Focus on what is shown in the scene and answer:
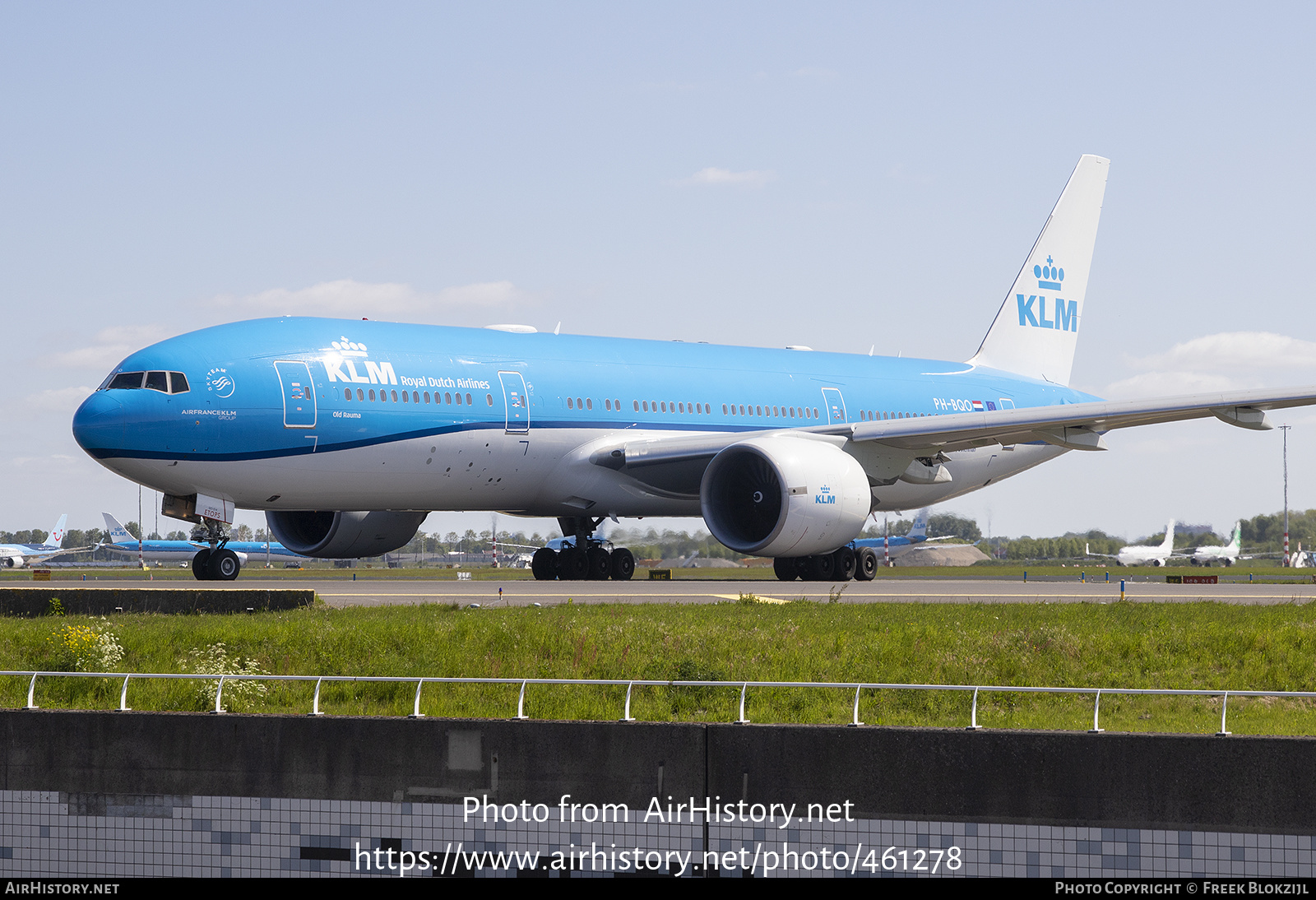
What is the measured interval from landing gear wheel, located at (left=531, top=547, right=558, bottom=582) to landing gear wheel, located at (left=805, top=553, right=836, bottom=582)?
520 centimetres

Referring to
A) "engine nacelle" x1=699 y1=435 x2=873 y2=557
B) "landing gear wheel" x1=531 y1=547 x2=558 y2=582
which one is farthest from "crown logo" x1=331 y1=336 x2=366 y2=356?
"landing gear wheel" x1=531 y1=547 x2=558 y2=582

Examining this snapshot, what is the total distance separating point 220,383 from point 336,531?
5.99 metres

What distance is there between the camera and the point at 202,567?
22.5 metres

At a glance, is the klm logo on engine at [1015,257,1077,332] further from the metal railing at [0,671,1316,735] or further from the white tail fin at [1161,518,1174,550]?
the white tail fin at [1161,518,1174,550]

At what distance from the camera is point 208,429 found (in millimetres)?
21500

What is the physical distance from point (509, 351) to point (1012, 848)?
1704cm

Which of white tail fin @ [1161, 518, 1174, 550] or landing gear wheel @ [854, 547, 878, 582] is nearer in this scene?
landing gear wheel @ [854, 547, 878, 582]

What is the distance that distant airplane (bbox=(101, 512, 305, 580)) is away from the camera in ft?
290

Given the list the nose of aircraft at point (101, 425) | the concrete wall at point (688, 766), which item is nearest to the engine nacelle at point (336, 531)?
the nose of aircraft at point (101, 425)

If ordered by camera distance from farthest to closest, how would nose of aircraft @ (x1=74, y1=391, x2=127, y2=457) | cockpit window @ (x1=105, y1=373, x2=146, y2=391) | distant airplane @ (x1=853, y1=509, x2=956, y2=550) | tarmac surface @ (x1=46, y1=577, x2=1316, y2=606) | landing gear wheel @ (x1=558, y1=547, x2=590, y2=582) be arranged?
1. distant airplane @ (x1=853, y1=509, x2=956, y2=550)
2. landing gear wheel @ (x1=558, y1=547, x2=590, y2=582)
3. cockpit window @ (x1=105, y1=373, x2=146, y2=391)
4. nose of aircraft @ (x1=74, y1=391, x2=127, y2=457)
5. tarmac surface @ (x1=46, y1=577, x2=1316, y2=606)

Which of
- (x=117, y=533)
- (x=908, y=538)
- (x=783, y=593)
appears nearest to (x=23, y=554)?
(x=117, y=533)

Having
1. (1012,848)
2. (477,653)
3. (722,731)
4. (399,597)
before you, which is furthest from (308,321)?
(1012,848)

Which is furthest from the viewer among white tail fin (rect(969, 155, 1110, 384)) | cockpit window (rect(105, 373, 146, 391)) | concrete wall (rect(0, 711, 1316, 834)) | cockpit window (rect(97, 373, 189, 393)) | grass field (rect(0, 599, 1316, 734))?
white tail fin (rect(969, 155, 1110, 384))

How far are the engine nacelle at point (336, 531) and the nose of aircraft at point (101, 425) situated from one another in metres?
5.98
